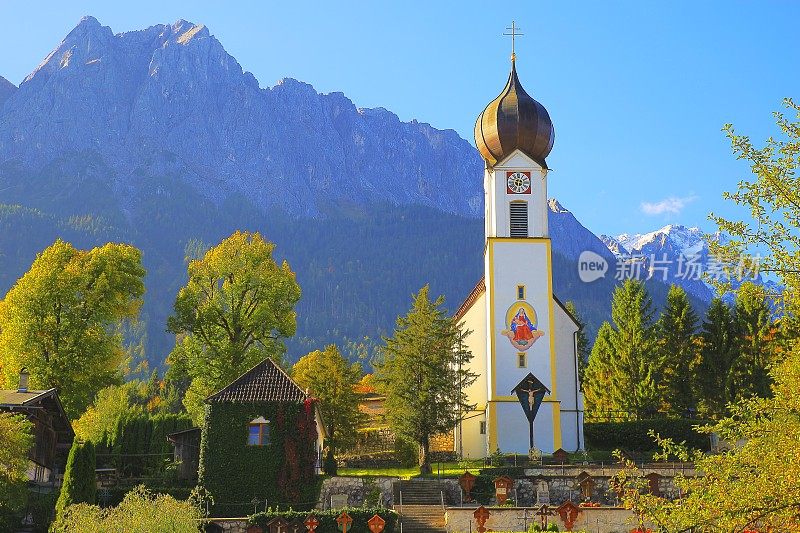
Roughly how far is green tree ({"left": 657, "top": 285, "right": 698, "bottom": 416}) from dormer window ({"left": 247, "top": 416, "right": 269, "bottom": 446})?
25.3 metres

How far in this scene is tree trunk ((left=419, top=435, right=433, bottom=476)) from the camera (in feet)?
134

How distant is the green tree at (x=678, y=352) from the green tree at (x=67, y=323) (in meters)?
29.1

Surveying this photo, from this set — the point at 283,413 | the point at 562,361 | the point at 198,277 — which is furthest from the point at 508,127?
the point at 283,413

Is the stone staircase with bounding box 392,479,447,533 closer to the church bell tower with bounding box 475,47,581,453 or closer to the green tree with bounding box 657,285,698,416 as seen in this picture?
the church bell tower with bounding box 475,47,581,453

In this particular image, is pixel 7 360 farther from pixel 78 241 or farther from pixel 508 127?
pixel 78 241

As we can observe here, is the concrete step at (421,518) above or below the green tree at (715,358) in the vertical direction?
below

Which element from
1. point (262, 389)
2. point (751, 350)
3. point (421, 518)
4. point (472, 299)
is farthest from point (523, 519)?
point (751, 350)

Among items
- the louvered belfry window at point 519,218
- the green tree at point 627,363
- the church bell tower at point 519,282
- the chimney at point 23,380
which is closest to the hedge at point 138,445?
the chimney at point 23,380

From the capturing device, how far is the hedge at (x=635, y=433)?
46531 mm

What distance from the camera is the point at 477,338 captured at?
50188 millimetres

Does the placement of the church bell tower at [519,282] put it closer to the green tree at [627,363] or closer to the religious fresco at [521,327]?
the religious fresco at [521,327]

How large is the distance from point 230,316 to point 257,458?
10.1 metres

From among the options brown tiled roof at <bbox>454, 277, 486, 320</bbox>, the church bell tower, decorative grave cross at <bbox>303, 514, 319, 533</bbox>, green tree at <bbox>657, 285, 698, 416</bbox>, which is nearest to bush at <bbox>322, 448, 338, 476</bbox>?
decorative grave cross at <bbox>303, 514, 319, 533</bbox>

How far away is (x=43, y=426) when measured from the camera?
38.1m
